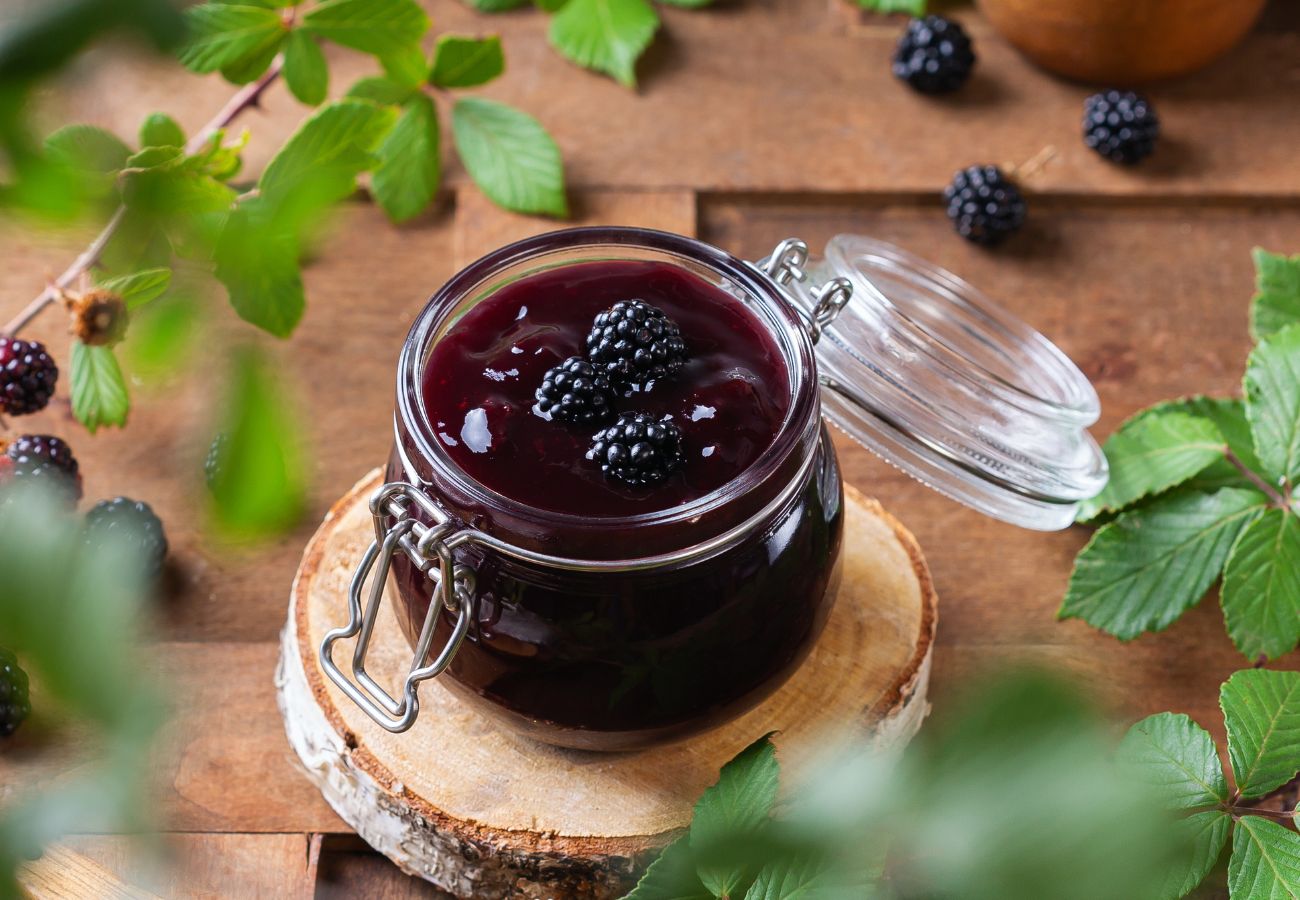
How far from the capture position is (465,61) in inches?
64.0

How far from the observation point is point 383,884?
123 centimetres

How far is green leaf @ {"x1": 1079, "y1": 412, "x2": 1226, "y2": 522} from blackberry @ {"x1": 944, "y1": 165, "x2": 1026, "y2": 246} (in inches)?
16.6

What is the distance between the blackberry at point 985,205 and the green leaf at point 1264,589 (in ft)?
1.93

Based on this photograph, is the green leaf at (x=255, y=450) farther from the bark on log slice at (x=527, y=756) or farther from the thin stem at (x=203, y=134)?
the thin stem at (x=203, y=134)

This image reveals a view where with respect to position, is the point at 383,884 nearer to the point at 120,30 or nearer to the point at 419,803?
the point at 419,803

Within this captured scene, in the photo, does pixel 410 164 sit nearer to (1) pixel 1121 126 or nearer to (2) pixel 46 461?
(2) pixel 46 461

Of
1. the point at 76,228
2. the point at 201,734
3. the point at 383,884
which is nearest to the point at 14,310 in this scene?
the point at 201,734

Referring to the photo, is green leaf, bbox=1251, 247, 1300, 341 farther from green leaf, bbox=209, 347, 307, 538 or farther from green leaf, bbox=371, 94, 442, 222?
green leaf, bbox=209, 347, 307, 538

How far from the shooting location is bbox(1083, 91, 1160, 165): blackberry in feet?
5.86

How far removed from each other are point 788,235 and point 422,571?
0.90m

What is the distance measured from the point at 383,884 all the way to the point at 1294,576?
926 mm

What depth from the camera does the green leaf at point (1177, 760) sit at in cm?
102

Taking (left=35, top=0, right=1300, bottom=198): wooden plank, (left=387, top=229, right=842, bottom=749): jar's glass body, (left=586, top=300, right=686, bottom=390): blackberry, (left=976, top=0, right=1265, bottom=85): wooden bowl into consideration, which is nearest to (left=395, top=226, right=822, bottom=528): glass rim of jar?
(left=387, top=229, right=842, bottom=749): jar's glass body

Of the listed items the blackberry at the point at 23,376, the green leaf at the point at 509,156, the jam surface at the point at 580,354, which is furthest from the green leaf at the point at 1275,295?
the blackberry at the point at 23,376
